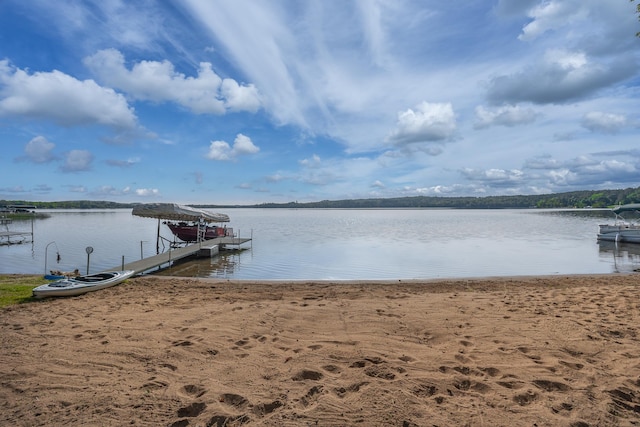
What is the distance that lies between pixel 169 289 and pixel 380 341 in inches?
304

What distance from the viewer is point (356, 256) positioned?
2288 centimetres

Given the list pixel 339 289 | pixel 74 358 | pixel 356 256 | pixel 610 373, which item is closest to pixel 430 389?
pixel 610 373

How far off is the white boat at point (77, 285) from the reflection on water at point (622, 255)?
2076cm

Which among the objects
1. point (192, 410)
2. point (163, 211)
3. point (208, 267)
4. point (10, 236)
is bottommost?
point (208, 267)

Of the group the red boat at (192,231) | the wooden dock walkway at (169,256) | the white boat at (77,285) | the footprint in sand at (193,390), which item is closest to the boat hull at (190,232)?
the red boat at (192,231)

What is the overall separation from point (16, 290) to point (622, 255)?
3029 cm

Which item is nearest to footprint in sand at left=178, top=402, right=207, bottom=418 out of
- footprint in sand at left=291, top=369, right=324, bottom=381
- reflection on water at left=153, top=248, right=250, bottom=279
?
footprint in sand at left=291, top=369, right=324, bottom=381

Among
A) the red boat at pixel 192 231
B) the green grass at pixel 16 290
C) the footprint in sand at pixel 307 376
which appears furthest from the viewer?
the red boat at pixel 192 231

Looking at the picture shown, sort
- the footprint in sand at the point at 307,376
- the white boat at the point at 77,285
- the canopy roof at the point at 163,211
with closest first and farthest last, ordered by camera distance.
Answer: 1. the footprint in sand at the point at 307,376
2. the white boat at the point at 77,285
3. the canopy roof at the point at 163,211

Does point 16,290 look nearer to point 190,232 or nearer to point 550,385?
point 550,385

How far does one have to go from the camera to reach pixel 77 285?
9758 millimetres

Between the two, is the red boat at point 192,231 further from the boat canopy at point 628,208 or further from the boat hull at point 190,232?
the boat canopy at point 628,208

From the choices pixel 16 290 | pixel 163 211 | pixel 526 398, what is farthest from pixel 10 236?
pixel 526 398

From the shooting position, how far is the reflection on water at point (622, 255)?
18575mm
